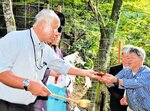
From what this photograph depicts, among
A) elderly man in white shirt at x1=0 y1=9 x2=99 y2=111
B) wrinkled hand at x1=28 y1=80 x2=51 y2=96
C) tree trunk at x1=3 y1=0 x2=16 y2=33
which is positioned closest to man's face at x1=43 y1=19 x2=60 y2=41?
elderly man in white shirt at x1=0 y1=9 x2=99 y2=111

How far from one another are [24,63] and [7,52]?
189 millimetres

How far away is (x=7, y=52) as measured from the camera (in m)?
2.68

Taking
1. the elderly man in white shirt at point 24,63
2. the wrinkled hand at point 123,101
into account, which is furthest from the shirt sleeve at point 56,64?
the wrinkled hand at point 123,101

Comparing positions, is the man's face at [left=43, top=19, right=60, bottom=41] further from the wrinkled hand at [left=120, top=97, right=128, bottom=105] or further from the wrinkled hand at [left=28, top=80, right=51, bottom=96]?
the wrinkled hand at [left=120, top=97, right=128, bottom=105]

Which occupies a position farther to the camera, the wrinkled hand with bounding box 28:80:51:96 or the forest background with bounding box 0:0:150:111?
the forest background with bounding box 0:0:150:111

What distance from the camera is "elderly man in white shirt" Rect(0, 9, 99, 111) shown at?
8.77 ft

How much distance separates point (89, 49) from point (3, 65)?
489 cm

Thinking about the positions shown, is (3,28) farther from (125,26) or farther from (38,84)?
(38,84)

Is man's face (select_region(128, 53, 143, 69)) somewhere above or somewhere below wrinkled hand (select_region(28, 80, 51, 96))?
below

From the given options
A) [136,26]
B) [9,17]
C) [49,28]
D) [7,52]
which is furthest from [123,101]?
[136,26]

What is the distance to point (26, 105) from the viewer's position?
299 centimetres

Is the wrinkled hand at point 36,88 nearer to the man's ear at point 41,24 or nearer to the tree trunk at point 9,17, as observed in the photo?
the man's ear at point 41,24

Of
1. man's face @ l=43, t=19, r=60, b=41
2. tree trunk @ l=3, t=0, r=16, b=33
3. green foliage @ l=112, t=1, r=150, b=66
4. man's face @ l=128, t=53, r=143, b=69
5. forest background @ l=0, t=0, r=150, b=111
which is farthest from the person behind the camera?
green foliage @ l=112, t=1, r=150, b=66

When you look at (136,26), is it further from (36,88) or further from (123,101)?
(36,88)
